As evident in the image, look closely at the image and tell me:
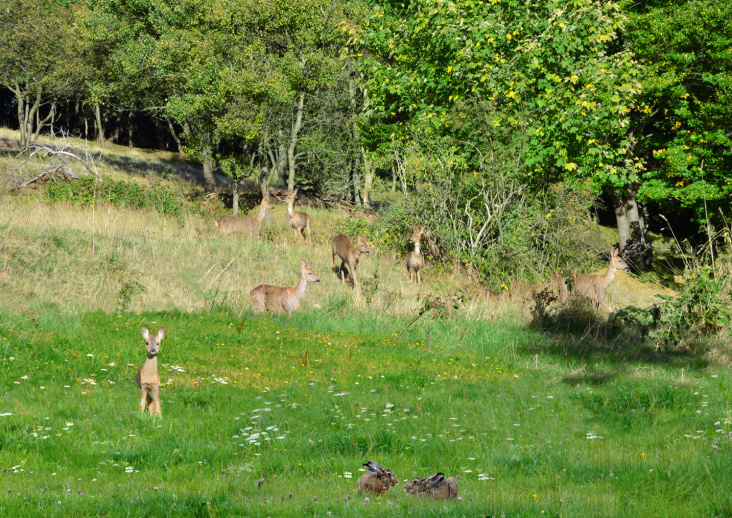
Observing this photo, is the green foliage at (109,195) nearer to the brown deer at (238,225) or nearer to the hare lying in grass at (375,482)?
the brown deer at (238,225)

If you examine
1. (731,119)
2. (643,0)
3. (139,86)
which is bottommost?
(731,119)

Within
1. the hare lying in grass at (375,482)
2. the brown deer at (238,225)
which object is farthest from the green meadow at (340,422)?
the brown deer at (238,225)

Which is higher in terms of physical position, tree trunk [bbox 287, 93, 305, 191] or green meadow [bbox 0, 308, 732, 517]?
tree trunk [bbox 287, 93, 305, 191]

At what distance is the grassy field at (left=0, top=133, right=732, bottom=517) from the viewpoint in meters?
5.88

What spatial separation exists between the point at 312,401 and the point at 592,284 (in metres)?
10.5

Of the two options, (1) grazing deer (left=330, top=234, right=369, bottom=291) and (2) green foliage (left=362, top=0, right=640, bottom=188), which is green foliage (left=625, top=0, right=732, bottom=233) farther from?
(1) grazing deer (left=330, top=234, right=369, bottom=291)

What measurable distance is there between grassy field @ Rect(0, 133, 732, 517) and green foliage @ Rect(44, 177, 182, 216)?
20.2ft

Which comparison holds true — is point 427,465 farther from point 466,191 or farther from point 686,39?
point 686,39

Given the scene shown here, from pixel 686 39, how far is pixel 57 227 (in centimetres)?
2318

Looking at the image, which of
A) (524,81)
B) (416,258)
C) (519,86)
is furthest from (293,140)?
(519,86)

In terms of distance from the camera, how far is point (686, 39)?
90.1ft

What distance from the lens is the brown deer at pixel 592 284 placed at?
1709 centimetres

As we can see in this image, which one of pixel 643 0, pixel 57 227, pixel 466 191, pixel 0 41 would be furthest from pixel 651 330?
pixel 0 41

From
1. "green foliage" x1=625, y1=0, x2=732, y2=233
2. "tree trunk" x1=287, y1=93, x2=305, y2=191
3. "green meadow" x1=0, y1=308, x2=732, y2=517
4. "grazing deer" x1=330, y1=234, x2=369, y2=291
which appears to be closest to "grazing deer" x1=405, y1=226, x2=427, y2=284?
"grazing deer" x1=330, y1=234, x2=369, y2=291
